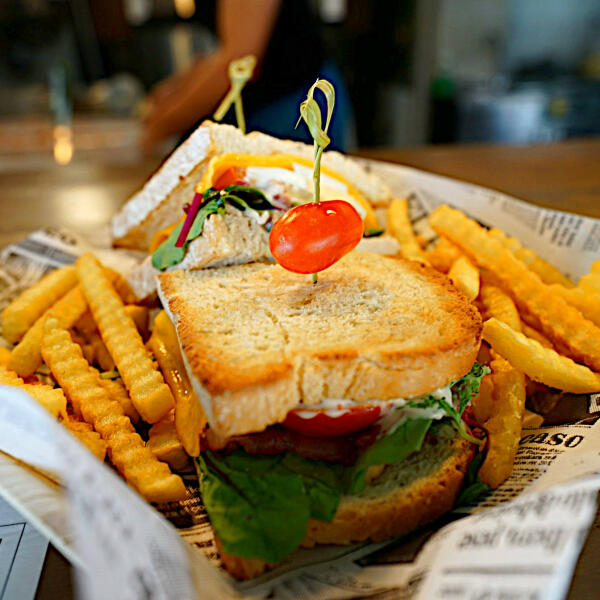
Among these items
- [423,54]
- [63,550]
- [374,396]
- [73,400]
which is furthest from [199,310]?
[423,54]

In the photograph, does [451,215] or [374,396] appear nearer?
[374,396]

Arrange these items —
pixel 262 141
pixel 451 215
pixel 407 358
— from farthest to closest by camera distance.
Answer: pixel 262 141, pixel 451 215, pixel 407 358

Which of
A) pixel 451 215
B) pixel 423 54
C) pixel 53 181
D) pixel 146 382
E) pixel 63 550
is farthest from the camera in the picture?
pixel 423 54

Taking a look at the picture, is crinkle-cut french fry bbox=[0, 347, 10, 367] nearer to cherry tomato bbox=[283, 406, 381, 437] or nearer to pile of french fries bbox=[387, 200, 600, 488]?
cherry tomato bbox=[283, 406, 381, 437]

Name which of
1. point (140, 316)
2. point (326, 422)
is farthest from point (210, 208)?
point (326, 422)

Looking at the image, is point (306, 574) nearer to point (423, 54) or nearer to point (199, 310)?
point (199, 310)

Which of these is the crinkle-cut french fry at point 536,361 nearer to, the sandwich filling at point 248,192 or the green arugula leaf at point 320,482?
the green arugula leaf at point 320,482

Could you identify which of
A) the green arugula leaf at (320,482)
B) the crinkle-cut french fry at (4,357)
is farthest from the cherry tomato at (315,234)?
the crinkle-cut french fry at (4,357)

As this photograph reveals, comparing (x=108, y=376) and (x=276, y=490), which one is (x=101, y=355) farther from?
(x=276, y=490)
